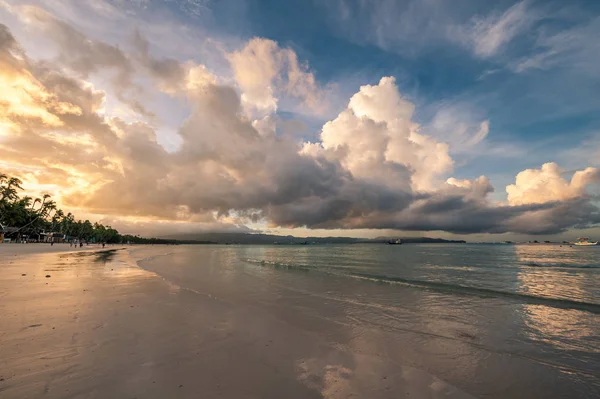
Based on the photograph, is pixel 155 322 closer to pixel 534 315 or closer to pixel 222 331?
pixel 222 331

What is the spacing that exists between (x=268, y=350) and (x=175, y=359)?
9.20 feet

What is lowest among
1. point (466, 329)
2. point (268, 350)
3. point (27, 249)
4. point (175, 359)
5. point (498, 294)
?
point (498, 294)

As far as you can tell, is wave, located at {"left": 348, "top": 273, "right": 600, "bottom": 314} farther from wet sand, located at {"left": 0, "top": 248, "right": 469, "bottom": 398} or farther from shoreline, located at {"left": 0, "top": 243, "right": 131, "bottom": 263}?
shoreline, located at {"left": 0, "top": 243, "right": 131, "bottom": 263}

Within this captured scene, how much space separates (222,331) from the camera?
1059 cm

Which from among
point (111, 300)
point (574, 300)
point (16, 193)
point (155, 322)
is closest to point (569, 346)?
point (574, 300)

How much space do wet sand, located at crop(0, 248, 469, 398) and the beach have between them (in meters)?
0.04

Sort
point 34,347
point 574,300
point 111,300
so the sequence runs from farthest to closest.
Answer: point 574,300, point 111,300, point 34,347

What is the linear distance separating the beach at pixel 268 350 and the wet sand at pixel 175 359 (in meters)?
0.04

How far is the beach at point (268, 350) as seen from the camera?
21.0 feet

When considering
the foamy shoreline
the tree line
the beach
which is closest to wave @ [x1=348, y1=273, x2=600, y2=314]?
the beach

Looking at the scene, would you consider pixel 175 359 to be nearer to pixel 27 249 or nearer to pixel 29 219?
pixel 27 249

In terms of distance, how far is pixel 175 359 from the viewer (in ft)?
25.1

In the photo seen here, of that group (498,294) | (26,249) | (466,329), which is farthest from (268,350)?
(26,249)

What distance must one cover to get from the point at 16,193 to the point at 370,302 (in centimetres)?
12065
